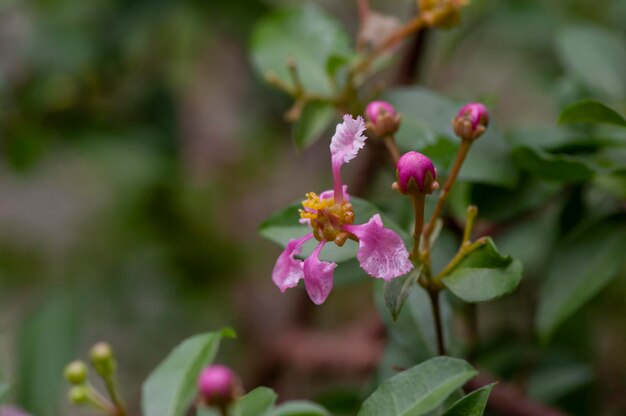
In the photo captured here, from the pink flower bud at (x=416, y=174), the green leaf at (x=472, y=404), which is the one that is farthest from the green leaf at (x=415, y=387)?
the pink flower bud at (x=416, y=174)

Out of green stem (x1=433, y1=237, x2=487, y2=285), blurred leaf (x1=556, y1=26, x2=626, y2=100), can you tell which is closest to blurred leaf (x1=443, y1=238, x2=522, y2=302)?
green stem (x1=433, y1=237, x2=487, y2=285)

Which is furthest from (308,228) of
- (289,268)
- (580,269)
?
(580,269)

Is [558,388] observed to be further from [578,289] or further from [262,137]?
[262,137]

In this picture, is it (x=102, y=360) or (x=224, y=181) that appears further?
(x=224, y=181)

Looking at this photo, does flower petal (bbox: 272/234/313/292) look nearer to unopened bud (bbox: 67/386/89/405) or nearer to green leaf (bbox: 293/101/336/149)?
unopened bud (bbox: 67/386/89/405)

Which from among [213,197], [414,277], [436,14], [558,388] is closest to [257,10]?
[213,197]

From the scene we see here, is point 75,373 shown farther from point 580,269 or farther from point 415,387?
point 580,269
